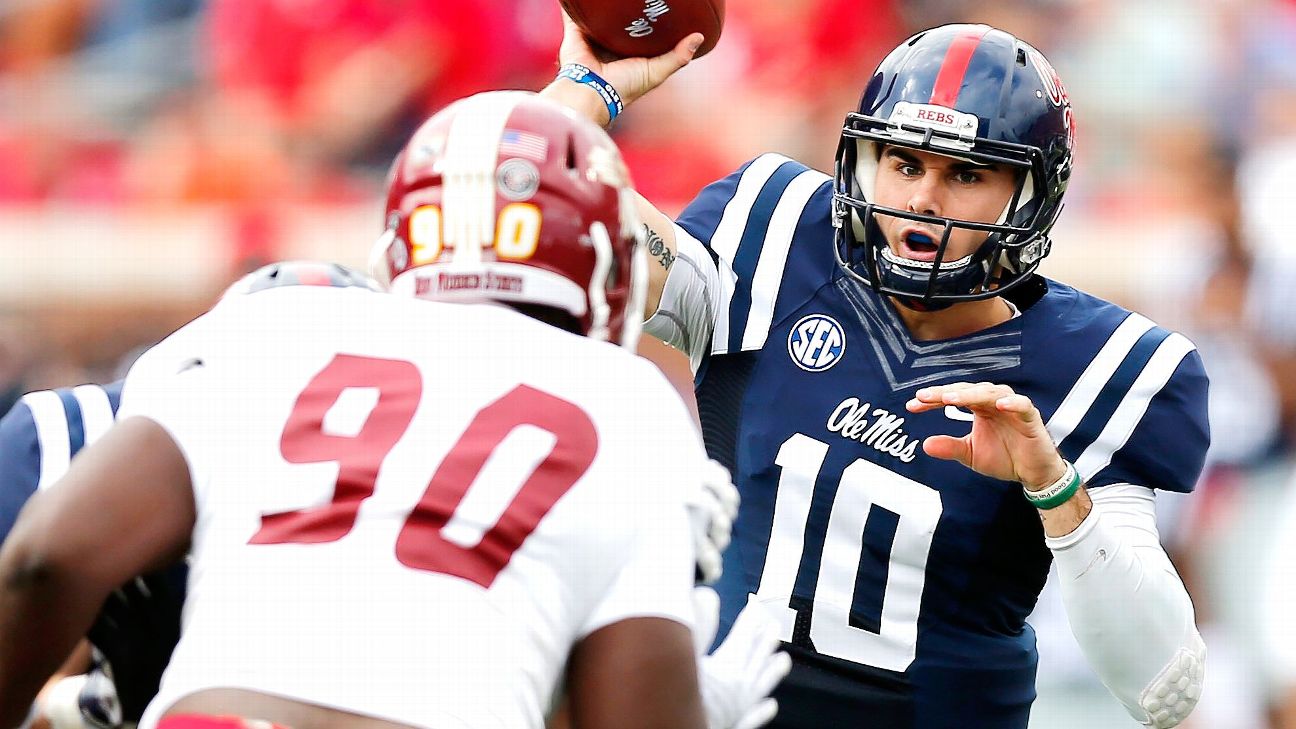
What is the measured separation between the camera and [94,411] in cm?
260

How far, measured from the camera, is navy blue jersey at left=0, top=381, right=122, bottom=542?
252 centimetres

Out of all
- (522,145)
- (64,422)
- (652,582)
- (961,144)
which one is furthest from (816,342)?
(64,422)

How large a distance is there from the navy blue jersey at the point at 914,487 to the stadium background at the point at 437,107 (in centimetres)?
416

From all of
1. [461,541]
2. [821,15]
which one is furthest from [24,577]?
[821,15]

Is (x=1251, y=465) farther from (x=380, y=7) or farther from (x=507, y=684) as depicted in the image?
(x=507, y=684)

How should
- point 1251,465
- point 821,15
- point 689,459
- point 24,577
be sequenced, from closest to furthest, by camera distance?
point 24,577
point 689,459
point 1251,465
point 821,15

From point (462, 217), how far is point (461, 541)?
430 mm

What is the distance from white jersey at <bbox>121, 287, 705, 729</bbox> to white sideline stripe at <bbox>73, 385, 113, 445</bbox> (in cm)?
46

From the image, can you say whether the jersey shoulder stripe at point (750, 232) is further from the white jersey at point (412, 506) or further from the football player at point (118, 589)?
the white jersey at point (412, 506)

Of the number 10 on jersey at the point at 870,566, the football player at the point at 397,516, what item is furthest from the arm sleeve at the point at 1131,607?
the football player at the point at 397,516

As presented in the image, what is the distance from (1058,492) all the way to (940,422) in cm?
28

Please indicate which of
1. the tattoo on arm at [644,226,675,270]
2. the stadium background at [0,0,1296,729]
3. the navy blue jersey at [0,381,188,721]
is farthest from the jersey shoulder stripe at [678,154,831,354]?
the stadium background at [0,0,1296,729]

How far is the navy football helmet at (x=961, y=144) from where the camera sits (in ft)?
10.0

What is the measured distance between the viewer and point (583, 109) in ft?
10.9
